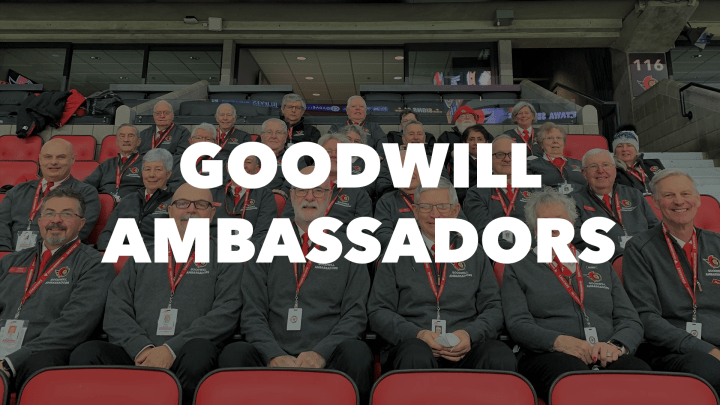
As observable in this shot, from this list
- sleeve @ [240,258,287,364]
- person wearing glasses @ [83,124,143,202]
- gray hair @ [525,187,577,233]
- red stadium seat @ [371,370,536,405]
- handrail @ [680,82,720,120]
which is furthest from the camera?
handrail @ [680,82,720,120]

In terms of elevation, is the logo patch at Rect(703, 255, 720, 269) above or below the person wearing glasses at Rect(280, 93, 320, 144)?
below

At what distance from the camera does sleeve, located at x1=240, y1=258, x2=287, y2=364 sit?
5.50 ft

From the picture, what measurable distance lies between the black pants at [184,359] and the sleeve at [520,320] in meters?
1.12

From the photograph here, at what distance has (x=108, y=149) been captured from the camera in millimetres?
4203

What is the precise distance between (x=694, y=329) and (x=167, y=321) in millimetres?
2042

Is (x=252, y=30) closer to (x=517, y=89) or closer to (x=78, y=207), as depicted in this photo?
(x=517, y=89)

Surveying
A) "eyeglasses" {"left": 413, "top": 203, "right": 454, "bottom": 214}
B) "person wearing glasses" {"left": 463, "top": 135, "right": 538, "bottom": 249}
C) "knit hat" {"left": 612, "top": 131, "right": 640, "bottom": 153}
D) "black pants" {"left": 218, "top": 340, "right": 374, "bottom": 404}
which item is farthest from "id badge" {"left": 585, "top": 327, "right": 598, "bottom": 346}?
"knit hat" {"left": 612, "top": 131, "right": 640, "bottom": 153}

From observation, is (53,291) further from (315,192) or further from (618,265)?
(618,265)

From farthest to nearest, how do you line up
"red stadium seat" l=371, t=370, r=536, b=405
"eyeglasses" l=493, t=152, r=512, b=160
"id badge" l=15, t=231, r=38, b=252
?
"eyeglasses" l=493, t=152, r=512, b=160, "id badge" l=15, t=231, r=38, b=252, "red stadium seat" l=371, t=370, r=536, b=405

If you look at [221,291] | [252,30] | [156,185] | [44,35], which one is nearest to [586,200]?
[221,291]

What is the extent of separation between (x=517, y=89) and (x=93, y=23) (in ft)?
23.4

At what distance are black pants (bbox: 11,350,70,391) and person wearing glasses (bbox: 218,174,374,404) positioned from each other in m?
0.56

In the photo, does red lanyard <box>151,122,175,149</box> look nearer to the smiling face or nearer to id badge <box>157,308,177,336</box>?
id badge <box>157,308,177,336</box>

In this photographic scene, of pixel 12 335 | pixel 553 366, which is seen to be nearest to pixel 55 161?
pixel 12 335
